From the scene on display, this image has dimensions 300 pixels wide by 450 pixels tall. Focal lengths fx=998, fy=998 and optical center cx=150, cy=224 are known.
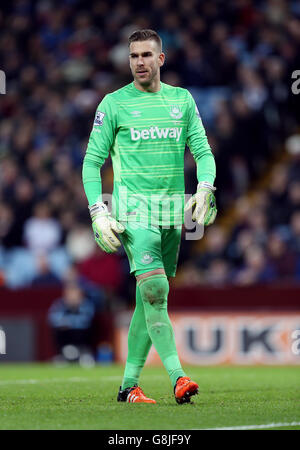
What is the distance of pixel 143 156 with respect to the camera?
682 cm

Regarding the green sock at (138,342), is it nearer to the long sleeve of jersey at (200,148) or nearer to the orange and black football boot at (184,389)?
the orange and black football boot at (184,389)

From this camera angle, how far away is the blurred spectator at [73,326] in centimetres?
1383

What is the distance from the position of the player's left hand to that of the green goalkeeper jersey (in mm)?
127

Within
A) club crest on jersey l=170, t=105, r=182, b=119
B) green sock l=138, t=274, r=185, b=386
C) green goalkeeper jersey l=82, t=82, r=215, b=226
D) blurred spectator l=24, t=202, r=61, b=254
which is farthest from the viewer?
blurred spectator l=24, t=202, r=61, b=254

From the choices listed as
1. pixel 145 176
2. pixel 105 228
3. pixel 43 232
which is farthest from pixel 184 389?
pixel 43 232

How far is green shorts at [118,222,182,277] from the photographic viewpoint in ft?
A: 21.7

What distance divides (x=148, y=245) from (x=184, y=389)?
100cm

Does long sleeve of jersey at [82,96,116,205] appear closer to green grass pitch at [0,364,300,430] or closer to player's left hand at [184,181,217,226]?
player's left hand at [184,181,217,226]

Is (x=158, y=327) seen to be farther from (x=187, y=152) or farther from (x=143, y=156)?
(x=187, y=152)

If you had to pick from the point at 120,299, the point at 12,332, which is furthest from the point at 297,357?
the point at 12,332

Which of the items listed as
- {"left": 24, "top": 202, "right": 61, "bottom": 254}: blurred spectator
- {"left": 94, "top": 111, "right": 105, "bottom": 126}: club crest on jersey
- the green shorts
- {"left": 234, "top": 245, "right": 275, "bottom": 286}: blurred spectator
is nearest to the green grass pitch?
the green shorts

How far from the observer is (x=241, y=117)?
1517 cm

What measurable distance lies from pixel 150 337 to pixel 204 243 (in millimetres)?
9305

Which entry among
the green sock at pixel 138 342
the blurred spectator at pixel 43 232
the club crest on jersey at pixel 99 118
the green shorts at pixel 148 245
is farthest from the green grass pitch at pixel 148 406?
the blurred spectator at pixel 43 232
